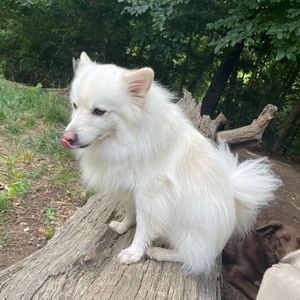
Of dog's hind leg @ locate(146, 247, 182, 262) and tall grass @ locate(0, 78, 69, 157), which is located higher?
dog's hind leg @ locate(146, 247, 182, 262)

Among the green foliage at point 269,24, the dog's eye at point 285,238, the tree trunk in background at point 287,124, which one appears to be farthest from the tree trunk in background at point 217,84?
the dog's eye at point 285,238

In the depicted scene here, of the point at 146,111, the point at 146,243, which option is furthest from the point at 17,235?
the point at 146,111

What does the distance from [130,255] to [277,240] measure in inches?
62.6

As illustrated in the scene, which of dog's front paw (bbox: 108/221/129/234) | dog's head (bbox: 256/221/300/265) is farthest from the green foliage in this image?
dog's front paw (bbox: 108/221/129/234)

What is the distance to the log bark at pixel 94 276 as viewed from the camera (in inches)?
89.0

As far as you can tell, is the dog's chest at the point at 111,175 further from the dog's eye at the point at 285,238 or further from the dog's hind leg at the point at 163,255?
the dog's eye at the point at 285,238

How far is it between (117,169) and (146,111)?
36 cm

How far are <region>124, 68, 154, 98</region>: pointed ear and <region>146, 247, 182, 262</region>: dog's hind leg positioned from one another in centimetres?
93

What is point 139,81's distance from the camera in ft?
7.80

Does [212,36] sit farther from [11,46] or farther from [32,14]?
[11,46]

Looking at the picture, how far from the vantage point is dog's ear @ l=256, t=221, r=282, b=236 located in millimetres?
3750

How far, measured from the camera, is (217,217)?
2.57m

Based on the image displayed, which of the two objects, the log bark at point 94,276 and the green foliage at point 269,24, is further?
the green foliage at point 269,24

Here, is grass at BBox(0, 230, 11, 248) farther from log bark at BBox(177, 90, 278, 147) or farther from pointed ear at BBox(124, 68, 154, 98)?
log bark at BBox(177, 90, 278, 147)
